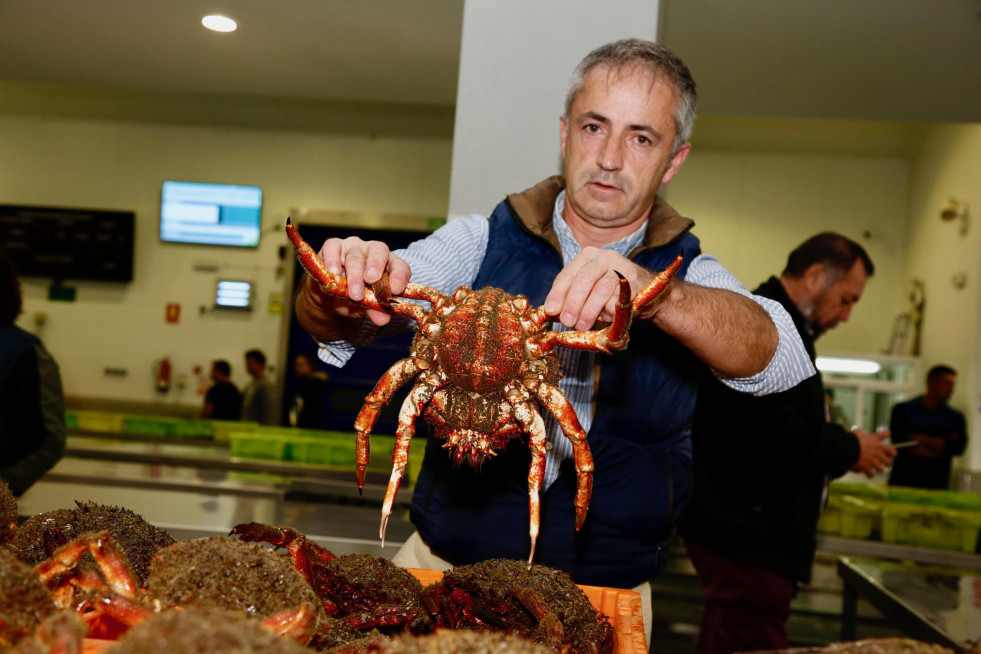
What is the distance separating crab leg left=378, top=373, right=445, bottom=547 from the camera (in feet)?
4.05

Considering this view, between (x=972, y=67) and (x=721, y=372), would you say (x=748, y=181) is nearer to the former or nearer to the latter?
(x=972, y=67)

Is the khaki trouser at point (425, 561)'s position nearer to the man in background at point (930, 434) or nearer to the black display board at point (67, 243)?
the man in background at point (930, 434)

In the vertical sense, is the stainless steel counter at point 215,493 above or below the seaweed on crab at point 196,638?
below

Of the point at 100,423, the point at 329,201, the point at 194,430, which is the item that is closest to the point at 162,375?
the point at 329,201

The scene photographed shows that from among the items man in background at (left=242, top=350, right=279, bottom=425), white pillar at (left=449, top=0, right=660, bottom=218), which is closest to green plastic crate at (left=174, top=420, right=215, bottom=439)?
man in background at (left=242, top=350, right=279, bottom=425)

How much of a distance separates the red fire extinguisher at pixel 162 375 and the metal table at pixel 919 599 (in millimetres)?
6684

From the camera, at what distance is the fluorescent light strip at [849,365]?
7.28 metres

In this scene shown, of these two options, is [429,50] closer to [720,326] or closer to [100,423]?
[100,423]

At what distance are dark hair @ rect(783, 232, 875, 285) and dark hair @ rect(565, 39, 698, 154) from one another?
5.61 ft

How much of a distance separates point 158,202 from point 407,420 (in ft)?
25.8

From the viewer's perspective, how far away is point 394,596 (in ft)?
4.15

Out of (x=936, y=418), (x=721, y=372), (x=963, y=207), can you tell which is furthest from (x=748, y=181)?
(x=721, y=372)

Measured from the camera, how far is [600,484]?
5.74 feet

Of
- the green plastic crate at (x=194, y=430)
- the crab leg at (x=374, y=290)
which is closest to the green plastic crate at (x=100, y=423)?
the green plastic crate at (x=194, y=430)
